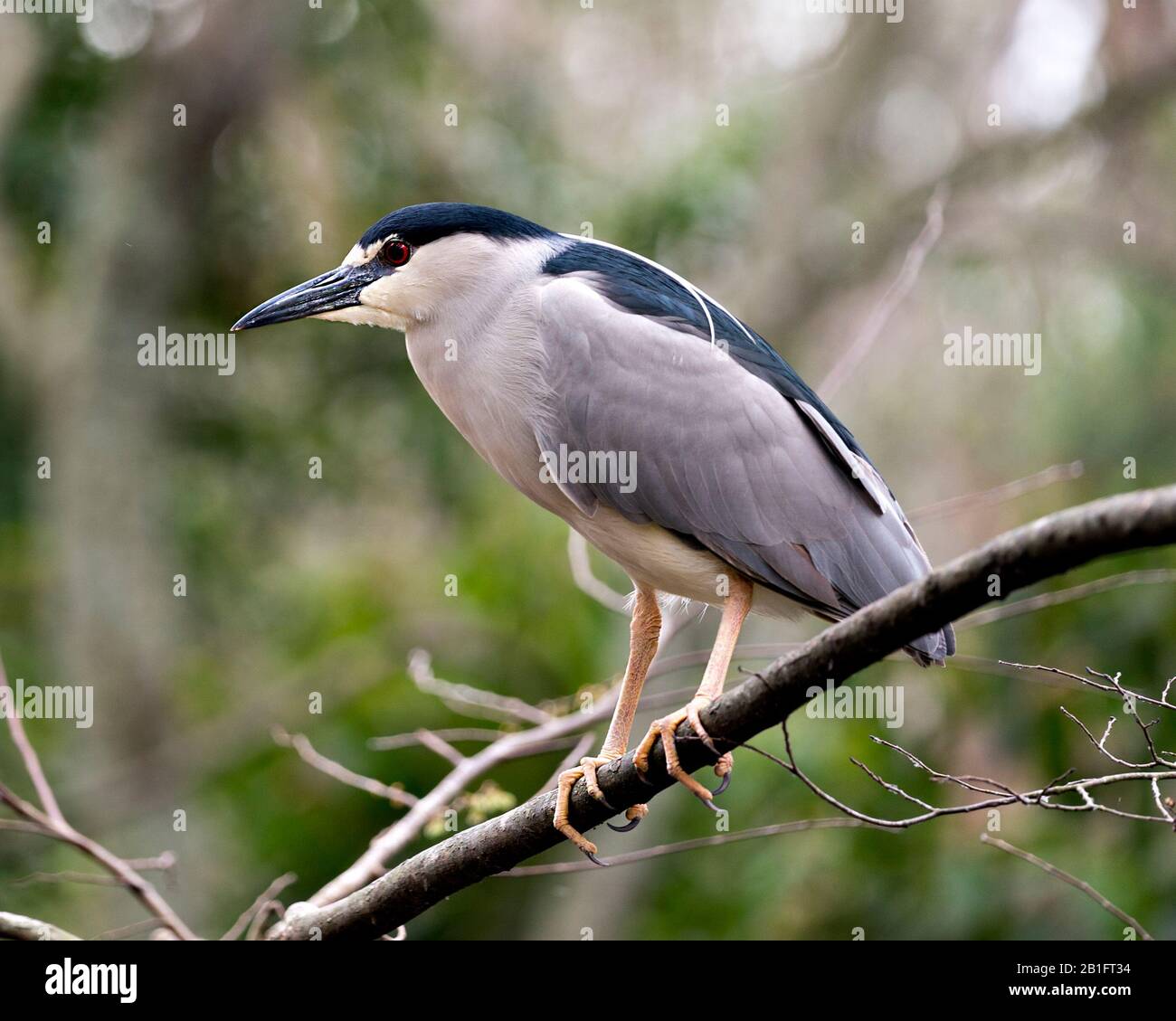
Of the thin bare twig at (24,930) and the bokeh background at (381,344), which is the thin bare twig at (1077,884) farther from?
the bokeh background at (381,344)

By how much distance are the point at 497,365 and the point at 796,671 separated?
1.67m

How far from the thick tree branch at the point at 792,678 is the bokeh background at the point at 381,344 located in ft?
13.1

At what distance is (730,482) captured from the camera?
11.5 ft

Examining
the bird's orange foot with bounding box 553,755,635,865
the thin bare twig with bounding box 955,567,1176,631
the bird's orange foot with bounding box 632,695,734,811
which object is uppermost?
the thin bare twig with bounding box 955,567,1176,631

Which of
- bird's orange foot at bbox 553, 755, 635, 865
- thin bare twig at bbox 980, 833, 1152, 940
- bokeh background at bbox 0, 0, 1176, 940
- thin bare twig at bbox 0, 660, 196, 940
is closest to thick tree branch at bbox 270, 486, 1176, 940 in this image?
bird's orange foot at bbox 553, 755, 635, 865

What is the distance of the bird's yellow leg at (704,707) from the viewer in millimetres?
2709

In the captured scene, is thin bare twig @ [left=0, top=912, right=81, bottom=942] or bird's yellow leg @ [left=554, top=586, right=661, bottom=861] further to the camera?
bird's yellow leg @ [left=554, top=586, right=661, bottom=861]

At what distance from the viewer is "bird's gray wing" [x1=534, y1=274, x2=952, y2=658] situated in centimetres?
345

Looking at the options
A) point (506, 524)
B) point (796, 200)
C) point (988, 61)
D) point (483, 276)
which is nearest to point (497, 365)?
point (483, 276)

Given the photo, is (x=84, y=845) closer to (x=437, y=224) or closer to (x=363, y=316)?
(x=363, y=316)

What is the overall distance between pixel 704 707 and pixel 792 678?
0.67 m

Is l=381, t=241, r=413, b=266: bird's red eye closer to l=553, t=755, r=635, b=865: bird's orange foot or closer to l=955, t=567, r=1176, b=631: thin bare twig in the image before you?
l=553, t=755, r=635, b=865: bird's orange foot
